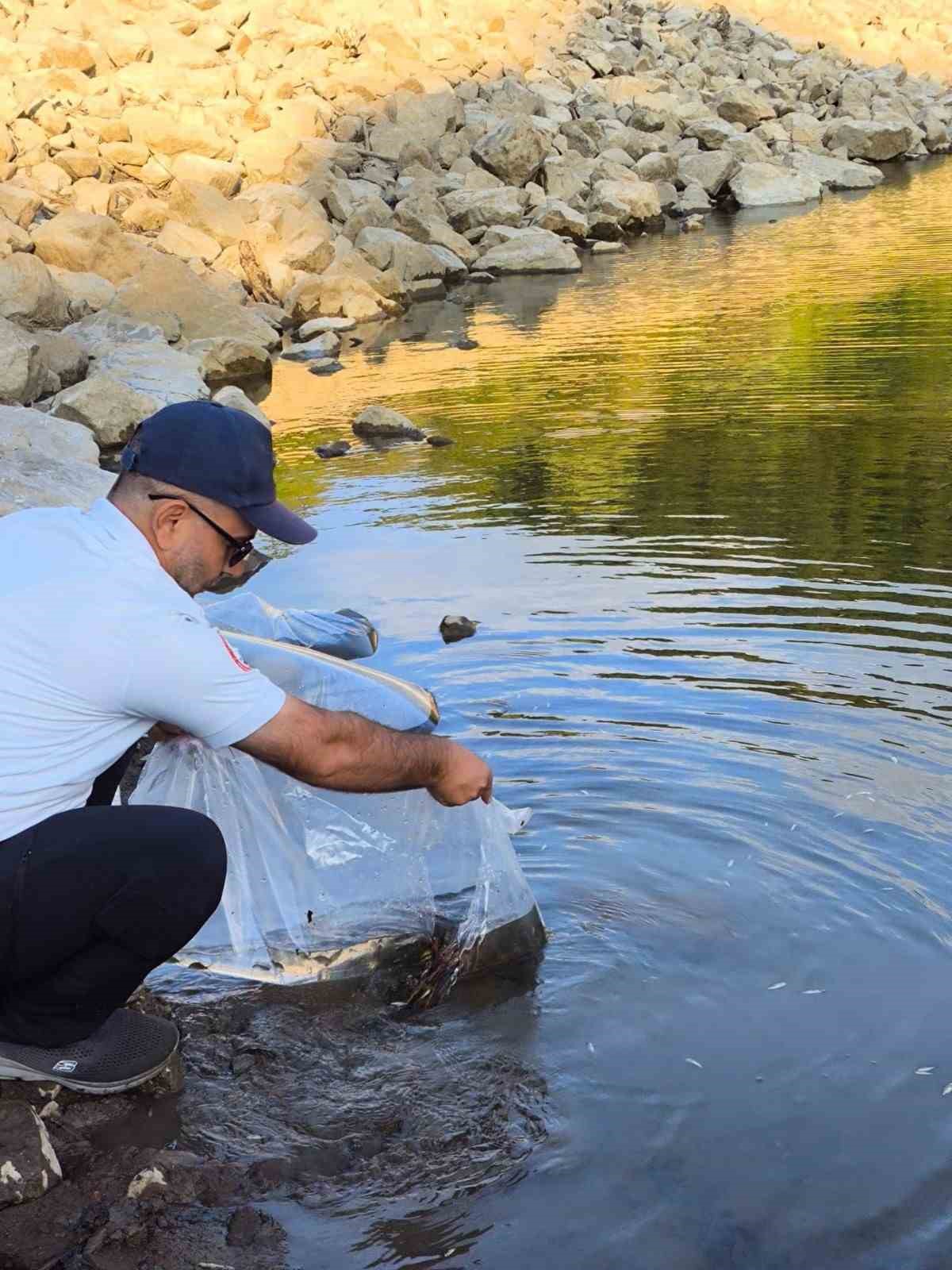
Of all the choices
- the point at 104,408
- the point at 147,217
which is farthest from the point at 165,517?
the point at 147,217

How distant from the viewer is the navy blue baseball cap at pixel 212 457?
122 inches

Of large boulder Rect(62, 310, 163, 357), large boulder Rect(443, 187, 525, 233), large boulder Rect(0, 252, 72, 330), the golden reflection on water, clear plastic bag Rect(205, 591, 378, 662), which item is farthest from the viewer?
large boulder Rect(443, 187, 525, 233)

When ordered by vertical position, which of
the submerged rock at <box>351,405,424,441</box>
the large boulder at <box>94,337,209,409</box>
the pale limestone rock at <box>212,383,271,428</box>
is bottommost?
the submerged rock at <box>351,405,424,441</box>

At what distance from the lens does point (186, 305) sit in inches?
641

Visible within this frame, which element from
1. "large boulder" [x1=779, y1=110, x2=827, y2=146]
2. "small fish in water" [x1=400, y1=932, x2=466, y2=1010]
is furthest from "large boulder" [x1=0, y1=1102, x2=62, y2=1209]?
"large boulder" [x1=779, y1=110, x2=827, y2=146]

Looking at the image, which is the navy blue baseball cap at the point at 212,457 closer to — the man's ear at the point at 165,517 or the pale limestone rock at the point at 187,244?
the man's ear at the point at 165,517

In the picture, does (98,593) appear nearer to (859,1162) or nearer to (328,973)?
(328,973)

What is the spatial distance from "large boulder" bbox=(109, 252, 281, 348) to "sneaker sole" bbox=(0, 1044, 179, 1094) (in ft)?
42.7

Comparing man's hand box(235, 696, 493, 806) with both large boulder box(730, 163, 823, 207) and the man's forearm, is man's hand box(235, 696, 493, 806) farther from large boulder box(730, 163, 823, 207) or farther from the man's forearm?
large boulder box(730, 163, 823, 207)

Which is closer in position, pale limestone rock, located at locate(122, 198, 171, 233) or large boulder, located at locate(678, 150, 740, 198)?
pale limestone rock, located at locate(122, 198, 171, 233)

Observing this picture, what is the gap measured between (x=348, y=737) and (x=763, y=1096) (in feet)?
4.09

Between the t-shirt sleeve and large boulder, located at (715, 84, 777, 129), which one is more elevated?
large boulder, located at (715, 84, 777, 129)

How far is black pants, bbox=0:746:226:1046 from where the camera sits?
304 cm

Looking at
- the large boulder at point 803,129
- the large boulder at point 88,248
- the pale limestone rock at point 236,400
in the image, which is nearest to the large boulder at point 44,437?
the pale limestone rock at point 236,400
